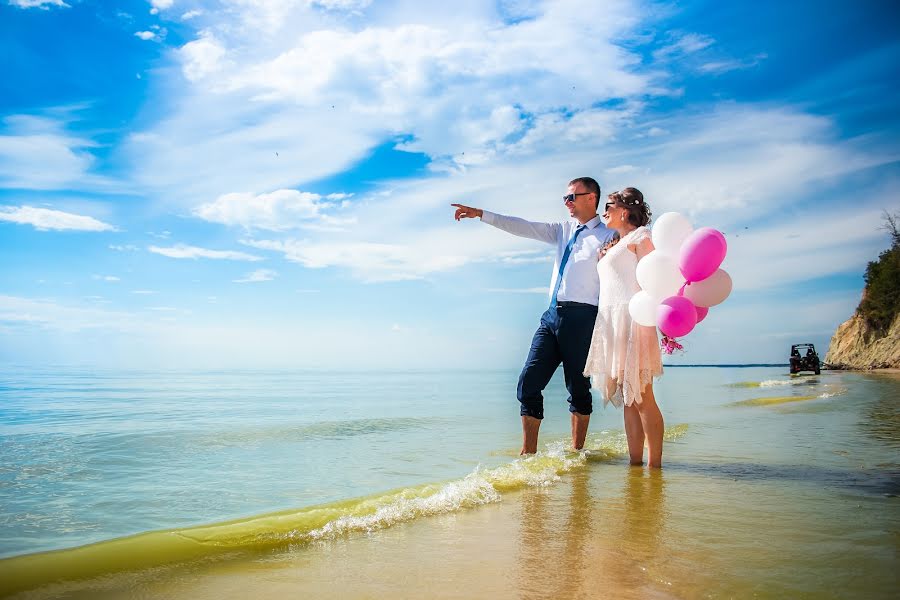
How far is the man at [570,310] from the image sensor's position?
5082 millimetres

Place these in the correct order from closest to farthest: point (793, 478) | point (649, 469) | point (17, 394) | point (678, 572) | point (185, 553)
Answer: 1. point (678, 572)
2. point (185, 553)
3. point (793, 478)
4. point (649, 469)
5. point (17, 394)

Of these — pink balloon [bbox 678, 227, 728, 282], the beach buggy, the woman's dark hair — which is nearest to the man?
the woman's dark hair

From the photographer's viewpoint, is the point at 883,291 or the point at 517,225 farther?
the point at 883,291

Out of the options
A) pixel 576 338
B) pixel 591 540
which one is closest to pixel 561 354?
pixel 576 338

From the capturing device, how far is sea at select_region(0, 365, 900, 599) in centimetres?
216

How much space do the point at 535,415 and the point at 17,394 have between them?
15730mm

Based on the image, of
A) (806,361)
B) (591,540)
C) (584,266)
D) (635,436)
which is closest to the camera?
(591,540)

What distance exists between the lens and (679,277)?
4.16 metres

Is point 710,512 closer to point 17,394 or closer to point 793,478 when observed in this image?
point 793,478

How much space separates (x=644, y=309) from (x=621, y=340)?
0.41 metres

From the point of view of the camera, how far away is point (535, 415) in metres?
5.23

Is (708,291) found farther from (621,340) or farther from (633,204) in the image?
(633,204)

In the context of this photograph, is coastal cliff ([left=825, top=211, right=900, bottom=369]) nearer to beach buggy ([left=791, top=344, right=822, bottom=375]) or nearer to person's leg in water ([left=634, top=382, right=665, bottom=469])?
beach buggy ([left=791, top=344, right=822, bottom=375])

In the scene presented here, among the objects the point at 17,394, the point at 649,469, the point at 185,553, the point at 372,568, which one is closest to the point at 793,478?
the point at 649,469
